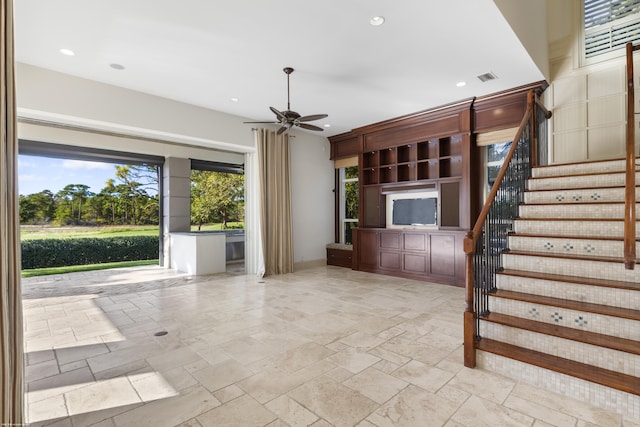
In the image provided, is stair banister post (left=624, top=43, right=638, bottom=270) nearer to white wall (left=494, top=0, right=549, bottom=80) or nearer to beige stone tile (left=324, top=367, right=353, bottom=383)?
white wall (left=494, top=0, right=549, bottom=80)

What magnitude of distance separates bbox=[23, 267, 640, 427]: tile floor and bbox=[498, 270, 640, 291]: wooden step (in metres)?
0.87

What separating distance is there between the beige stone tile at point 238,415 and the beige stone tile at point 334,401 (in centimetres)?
25

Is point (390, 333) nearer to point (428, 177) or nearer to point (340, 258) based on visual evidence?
point (428, 177)

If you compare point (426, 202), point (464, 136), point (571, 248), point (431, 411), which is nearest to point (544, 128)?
point (464, 136)

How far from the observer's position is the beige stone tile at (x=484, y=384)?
211 cm

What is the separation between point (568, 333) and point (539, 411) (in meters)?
0.69

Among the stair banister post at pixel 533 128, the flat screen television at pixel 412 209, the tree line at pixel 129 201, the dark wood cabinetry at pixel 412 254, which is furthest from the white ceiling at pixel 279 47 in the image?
the tree line at pixel 129 201

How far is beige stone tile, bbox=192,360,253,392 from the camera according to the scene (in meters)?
2.29

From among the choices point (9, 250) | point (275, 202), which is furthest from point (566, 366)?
point (275, 202)

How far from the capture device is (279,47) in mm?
3611

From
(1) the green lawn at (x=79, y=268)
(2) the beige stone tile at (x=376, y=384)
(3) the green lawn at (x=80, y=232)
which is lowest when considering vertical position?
(1) the green lawn at (x=79, y=268)

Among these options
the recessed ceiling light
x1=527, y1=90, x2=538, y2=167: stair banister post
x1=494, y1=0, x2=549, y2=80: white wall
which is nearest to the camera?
the recessed ceiling light

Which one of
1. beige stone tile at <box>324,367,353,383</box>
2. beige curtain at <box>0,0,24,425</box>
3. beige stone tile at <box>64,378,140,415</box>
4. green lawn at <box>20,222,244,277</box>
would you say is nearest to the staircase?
beige stone tile at <box>324,367,353,383</box>

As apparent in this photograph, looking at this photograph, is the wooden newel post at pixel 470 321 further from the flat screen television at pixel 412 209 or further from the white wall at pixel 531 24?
the flat screen television at pixel 412 209
